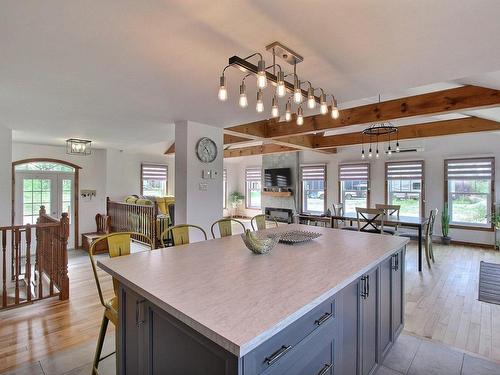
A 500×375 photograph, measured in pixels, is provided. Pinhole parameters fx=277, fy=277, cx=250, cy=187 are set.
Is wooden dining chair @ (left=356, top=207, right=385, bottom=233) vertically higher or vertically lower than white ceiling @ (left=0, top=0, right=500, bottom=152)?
lower

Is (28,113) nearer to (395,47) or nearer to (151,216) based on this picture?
(151,216)

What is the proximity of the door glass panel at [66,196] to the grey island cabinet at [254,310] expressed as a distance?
224 inches

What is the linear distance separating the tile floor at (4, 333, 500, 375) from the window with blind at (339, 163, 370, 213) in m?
5.56

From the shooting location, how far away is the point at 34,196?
6.03 m

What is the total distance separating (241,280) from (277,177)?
8.01 m

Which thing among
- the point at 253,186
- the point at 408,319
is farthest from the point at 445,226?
the point at 253,186

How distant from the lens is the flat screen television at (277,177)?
910 centimetres

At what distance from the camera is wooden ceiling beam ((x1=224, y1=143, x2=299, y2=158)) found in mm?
7629

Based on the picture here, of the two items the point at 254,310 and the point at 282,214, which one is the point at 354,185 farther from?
the point at 254,310

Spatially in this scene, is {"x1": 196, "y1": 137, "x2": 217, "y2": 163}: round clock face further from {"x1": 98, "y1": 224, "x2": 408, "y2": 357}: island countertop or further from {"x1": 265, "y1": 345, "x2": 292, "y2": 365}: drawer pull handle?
{"x1": 265, "y1": 345, "x2": 292, "y2": 365}: drawer pull handle

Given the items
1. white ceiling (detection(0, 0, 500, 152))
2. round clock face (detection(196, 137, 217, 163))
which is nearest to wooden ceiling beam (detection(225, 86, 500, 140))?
white ceiling (detection(0, 0, 500, 152))

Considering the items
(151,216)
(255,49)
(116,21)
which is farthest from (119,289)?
(151,216)

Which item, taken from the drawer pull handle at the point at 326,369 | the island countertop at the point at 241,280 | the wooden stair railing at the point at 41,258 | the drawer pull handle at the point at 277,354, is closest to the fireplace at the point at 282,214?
the wooden stair railing at the point at 41,258

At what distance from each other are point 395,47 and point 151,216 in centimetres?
482
